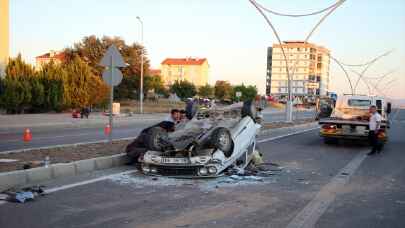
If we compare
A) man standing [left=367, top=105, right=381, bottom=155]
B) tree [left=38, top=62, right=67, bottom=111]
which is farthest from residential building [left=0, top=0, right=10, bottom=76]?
man standing [left=367, top=105, right=381, bottom=155]

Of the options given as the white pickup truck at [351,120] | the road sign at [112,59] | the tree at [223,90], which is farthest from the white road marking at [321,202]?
the tree at [223,90]

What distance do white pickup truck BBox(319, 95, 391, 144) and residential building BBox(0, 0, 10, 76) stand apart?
26.5 meters

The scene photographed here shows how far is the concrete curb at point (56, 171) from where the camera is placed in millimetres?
7695

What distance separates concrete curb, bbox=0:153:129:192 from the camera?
7695 millimetres

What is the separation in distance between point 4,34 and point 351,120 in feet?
95.8

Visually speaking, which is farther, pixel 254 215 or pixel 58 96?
pixel 58 96

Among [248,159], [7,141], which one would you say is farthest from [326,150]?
[7,141]

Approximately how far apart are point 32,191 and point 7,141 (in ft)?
32.0

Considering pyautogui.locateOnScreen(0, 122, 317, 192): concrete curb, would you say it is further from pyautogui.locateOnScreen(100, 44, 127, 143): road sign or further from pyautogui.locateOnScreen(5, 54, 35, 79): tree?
pyautogui.locateOnScreen(5, 54, 35, 79): tree

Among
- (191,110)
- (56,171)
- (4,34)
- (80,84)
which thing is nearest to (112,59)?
(191,110)

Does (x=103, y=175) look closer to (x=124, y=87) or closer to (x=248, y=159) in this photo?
(x=248, y=159)

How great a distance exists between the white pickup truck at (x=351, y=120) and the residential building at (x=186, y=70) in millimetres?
143185

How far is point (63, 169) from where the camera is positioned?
8859mm

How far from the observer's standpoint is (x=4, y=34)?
121 ft
